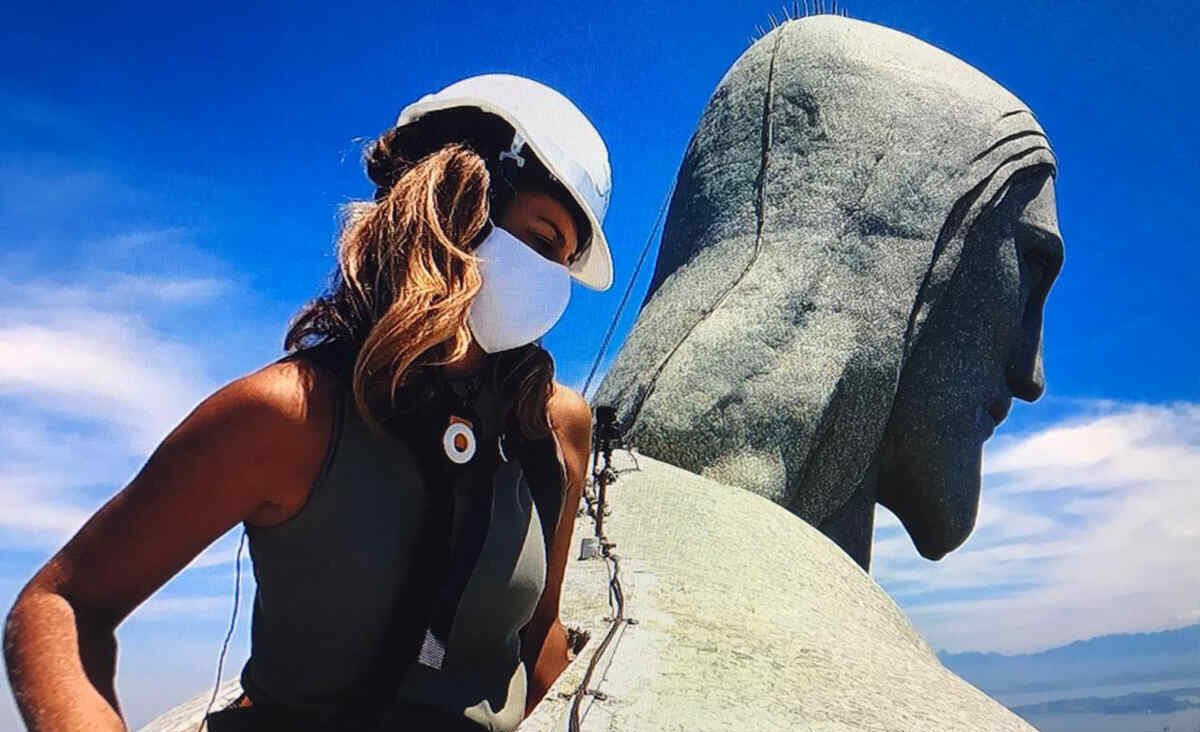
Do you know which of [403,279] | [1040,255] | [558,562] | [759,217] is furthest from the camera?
[1040,255]

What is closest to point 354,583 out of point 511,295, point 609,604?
point 511,295

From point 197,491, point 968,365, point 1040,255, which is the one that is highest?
point 1040,255

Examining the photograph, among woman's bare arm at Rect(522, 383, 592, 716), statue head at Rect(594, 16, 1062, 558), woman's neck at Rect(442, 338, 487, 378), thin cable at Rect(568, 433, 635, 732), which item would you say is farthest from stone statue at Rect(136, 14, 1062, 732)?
woman's neck at Rect(442, 338, 487, 378)

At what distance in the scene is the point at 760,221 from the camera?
7375 mm

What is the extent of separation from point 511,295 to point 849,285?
16.7ft

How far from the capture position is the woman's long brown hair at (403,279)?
205 centimetres

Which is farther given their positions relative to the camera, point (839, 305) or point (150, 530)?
point (839, 305)

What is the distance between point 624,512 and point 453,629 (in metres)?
2.56

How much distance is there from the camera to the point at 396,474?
7.13 ft

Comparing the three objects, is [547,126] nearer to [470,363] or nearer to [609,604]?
[470,363]

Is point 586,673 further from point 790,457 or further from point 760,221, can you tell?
point 760,221

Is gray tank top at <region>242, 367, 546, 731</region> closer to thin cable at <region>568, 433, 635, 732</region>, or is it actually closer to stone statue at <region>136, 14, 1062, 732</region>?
thin cable at <region>568, 433, 635, 732</region>

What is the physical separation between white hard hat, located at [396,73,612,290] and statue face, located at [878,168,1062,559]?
537 cm

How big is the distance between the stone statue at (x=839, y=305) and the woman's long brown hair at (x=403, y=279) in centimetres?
260
